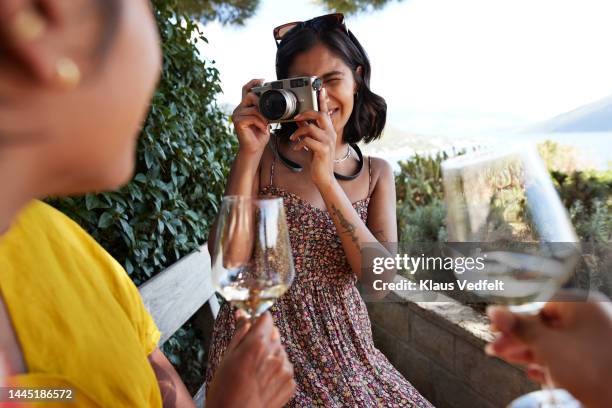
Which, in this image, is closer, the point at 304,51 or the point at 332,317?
the point at 332,317

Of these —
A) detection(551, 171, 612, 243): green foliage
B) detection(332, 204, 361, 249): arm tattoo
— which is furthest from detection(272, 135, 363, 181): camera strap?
detection(551, 171, 612, 243): green foliage

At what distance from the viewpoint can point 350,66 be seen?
1796 millimetres

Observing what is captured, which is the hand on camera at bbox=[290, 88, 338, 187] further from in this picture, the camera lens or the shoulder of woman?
the shoulder of woman

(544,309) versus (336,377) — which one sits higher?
(544,309)

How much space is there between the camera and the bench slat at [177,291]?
1459mm

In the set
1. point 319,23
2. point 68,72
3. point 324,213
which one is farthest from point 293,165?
point 68,72

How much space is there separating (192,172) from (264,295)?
1.43 metres

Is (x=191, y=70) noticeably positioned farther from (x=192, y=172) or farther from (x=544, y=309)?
(x=544, y=309)

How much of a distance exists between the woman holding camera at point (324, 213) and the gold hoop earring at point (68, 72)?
1.23 m

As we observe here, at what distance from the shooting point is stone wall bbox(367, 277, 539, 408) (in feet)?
6.32

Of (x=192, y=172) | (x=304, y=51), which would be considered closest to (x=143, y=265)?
(x=192, y=172)

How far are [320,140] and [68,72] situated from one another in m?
1.29

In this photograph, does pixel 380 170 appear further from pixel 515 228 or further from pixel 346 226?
pixel 515 228

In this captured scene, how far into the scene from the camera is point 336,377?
145 cm
